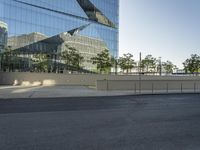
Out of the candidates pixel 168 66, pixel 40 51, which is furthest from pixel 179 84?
pixel 168 66

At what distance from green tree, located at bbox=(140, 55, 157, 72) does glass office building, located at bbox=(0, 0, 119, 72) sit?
375 inches

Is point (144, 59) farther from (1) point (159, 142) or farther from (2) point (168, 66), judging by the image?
(1) point (159, 142)

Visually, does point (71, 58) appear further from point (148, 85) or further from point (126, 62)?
point (148, 85)

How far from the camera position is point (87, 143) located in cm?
667

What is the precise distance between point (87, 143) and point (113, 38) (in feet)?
222

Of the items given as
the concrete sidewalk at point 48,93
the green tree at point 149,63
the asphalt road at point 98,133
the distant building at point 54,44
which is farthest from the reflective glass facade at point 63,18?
the asphalt road at point 98,133

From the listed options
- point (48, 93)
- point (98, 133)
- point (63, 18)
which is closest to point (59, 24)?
point (63, 18)

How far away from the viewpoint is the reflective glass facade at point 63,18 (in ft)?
171

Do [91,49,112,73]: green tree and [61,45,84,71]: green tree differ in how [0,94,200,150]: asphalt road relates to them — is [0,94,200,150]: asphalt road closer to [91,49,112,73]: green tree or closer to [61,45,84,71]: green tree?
[61,45,84,71]: green tree

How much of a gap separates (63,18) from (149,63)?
89.0 ft

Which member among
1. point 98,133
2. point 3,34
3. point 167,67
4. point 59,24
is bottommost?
point 98,133

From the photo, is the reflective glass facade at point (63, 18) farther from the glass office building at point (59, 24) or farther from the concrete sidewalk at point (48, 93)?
the concrete sidewalk at point (48, 93)

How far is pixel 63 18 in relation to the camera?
61562 millimetres

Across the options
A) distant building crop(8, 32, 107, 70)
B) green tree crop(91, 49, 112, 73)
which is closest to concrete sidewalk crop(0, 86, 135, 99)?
distant building crop(8, 32, 107, 70)
